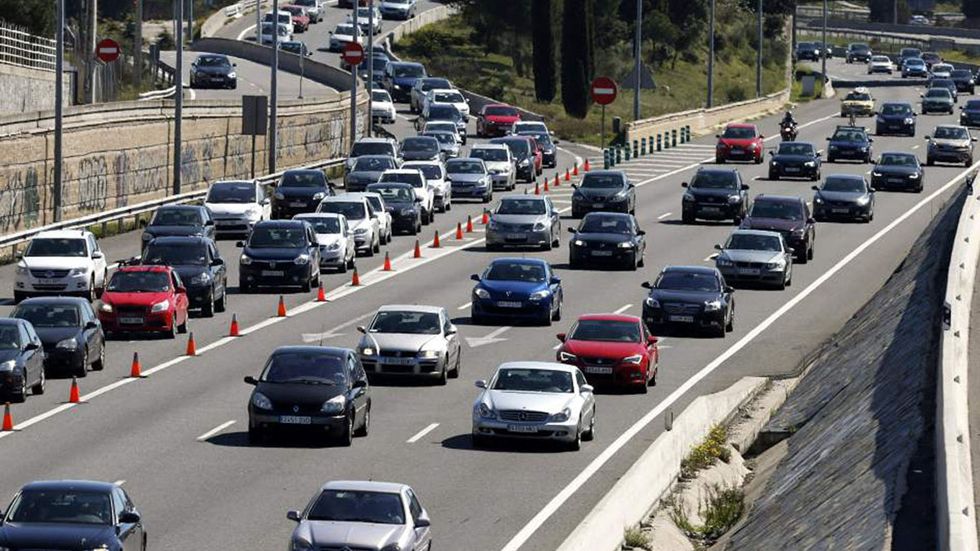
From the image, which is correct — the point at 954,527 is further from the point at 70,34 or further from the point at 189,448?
the point at 70,34

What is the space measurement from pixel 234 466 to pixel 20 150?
29268 millimetres

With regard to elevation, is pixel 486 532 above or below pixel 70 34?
below

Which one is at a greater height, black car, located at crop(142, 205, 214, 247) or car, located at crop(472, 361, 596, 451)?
black car, located at crop(142, 205, 214, 247)

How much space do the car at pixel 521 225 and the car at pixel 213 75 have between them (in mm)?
50682

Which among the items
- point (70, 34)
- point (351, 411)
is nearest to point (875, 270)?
point (351, 411)

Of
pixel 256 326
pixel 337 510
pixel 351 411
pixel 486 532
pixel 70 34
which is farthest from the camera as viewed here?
pixel 70 34

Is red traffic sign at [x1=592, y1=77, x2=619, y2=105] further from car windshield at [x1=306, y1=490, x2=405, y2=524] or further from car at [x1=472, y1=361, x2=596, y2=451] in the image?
car windshield at [x1=306, y1=490, x2=405, y2=524]

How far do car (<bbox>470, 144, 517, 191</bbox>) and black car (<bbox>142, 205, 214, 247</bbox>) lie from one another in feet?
68.8

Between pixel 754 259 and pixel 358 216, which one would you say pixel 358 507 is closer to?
pixel 754 259

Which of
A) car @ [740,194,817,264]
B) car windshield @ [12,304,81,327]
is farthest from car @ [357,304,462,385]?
car @ [740,194,817,264]

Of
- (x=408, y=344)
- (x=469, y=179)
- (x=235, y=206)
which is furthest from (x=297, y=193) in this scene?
(x=408, y=344)

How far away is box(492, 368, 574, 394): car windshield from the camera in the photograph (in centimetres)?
3183

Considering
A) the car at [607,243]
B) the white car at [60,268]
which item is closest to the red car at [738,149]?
the car at [607,243]

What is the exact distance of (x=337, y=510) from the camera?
2225cm
